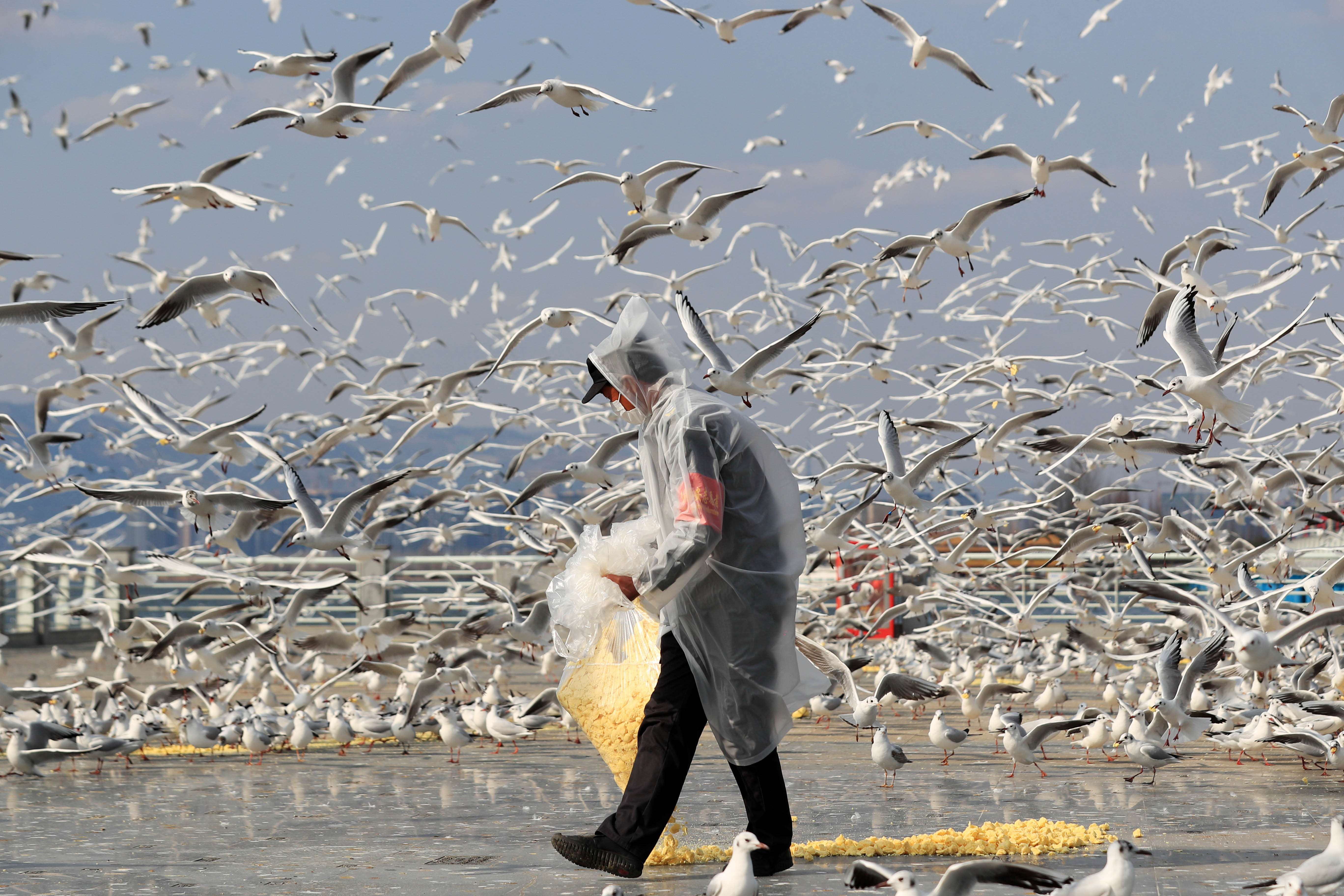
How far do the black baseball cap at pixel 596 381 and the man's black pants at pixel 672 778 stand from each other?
3.56 ft

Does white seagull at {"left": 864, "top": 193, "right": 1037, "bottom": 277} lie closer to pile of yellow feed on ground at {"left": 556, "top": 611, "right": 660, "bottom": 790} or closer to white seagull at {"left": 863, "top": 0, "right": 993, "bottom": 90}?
white seagull at {"left": 863, "top": 0, "right": 993, "bottom": 90}

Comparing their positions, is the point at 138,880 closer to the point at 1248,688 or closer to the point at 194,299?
the point at 194,299

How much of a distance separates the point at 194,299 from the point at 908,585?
10225mm

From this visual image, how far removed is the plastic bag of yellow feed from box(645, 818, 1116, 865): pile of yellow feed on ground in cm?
40

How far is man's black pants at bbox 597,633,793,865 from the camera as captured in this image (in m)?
5.40

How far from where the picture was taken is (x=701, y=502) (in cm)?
Result: 541

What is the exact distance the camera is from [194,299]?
11.4 meters

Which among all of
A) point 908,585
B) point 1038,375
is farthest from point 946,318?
point 908,585

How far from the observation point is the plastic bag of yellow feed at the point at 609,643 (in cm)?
586

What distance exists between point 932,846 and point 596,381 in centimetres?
250

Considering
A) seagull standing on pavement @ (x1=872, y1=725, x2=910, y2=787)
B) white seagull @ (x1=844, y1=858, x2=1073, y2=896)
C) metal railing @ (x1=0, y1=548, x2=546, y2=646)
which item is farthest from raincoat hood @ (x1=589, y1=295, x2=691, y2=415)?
metal railing @ (x1=0, y1=548, x2=546, y2=646)

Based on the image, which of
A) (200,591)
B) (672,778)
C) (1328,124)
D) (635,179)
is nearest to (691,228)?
(635,179)

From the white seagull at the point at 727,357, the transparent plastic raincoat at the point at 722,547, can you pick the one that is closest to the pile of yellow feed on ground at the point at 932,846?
the transparent plastic raincoat at the point at 722,547

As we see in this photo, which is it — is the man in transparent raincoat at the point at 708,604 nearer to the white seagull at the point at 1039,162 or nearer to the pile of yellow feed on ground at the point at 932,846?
the pile of yellow feed on ground at the point at 932,846
